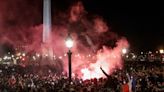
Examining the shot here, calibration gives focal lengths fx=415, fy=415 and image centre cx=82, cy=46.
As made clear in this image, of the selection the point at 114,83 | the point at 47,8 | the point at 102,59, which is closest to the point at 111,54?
the point at 102,59

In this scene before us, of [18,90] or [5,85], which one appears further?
[5,85]

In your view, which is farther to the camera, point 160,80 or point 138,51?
point 138,51

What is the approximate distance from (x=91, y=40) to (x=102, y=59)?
1977 cm

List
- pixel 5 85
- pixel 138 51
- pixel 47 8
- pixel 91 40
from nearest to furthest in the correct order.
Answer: pixel 5 85, pixel 91 40, pixel 138 51, pixel 47 8

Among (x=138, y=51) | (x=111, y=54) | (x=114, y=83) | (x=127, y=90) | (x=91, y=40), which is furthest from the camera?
(x=138, y=51)

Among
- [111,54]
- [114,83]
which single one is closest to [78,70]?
[111,54]

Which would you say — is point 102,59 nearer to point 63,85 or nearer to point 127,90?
point 63,85

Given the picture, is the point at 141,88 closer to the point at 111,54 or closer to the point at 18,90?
the point at 18,90

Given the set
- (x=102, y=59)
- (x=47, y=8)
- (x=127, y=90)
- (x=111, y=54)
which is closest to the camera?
(x=127, y=90)

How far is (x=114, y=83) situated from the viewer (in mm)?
23125

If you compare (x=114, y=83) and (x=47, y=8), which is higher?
(x=47, y=8)

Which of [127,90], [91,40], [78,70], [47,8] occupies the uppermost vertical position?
[47,8]

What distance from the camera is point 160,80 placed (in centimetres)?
2644

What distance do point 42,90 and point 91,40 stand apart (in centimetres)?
3550
